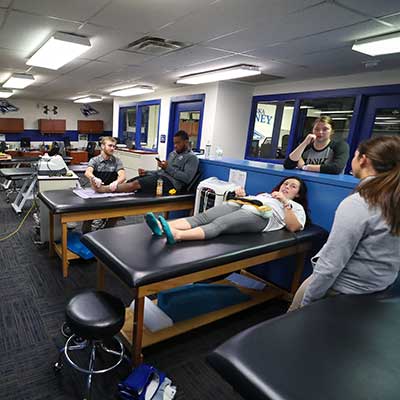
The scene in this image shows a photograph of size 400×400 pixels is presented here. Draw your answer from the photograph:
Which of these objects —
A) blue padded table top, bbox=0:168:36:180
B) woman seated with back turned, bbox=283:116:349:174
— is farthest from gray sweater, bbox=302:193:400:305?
blue padded table top, bbox=0:168:36:180

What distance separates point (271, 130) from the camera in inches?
232

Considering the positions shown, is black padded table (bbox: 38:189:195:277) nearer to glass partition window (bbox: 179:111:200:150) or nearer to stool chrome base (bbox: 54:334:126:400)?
stool chrome base (bbox: 54:334:126:400)

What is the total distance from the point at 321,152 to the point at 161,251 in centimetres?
202

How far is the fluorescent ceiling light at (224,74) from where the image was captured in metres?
4.10

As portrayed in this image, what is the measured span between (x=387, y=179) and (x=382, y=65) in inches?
115

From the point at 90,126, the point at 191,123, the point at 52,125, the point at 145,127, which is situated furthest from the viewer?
the point at 90,126

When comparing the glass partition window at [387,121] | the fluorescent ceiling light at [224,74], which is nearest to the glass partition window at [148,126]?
the fluorescent ceiling light at [224,74]

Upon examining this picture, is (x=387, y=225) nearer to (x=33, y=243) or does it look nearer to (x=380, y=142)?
(x=380, y=142)

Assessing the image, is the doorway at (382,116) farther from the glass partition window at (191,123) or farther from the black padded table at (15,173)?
the black padded table at (15,173)

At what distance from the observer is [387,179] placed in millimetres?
1411

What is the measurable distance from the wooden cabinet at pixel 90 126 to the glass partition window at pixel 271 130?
8.17 metres

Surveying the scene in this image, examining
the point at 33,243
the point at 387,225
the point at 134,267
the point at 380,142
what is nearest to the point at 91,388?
the point at 134,267

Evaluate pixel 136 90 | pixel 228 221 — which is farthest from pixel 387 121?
pixel 136 90

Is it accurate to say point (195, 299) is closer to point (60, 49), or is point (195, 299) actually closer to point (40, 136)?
point (60, 49)
